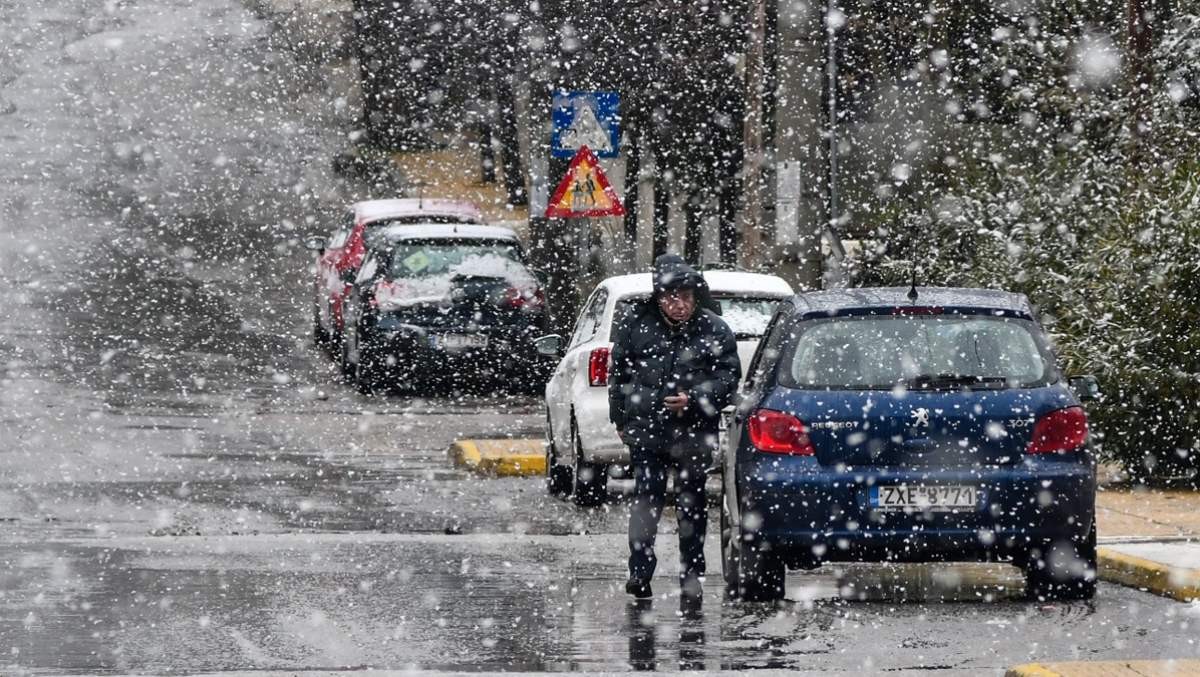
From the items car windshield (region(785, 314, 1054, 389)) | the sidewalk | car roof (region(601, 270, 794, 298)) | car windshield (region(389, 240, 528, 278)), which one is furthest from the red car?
car windshield (region(785, 314, 1054, 389))

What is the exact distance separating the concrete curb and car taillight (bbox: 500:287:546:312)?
52.3 feet

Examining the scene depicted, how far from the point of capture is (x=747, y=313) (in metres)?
16.2

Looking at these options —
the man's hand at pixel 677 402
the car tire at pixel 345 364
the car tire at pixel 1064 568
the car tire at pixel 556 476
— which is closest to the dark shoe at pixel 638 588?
the man's hand at pixel 677 402

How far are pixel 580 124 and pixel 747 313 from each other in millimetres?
7803

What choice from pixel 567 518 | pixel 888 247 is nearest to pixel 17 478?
pixel 567 518

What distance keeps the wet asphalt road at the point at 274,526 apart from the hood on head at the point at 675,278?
140cm

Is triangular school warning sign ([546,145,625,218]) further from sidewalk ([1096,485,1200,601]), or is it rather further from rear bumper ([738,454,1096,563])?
rear bumper ([738,454,1096,563])

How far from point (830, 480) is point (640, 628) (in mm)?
1100

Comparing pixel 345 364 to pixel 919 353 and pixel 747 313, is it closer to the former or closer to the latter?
pixel 747 313

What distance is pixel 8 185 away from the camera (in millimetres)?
38812

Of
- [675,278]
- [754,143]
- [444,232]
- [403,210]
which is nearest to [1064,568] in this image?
[675,278]

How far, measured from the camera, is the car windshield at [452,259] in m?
25.0

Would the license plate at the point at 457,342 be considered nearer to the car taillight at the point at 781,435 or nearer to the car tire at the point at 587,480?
the car tire at the point at 587,480

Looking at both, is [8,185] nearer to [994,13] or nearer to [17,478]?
[994,13]
